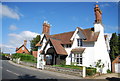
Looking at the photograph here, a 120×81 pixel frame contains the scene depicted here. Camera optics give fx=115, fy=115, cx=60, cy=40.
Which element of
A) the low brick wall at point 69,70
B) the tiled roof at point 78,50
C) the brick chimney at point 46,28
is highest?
the brick chimney at point 46,28

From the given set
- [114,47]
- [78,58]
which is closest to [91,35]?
[78,58]

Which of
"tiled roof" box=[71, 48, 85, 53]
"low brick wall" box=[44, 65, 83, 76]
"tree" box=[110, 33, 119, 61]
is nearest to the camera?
"low brick wall" box=[44, 65, 83, 76]

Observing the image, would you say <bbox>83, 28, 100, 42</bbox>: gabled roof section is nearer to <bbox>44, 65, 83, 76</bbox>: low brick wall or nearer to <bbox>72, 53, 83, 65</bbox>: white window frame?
<bbox>72, 53, 83, 65</bbox>: white window frame

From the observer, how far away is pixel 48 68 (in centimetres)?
2147

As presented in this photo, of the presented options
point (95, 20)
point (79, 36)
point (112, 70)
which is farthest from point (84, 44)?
point (112, 70)

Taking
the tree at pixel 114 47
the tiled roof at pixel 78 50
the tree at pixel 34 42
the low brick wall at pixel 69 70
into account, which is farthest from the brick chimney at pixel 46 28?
the tree at pixel 34 42

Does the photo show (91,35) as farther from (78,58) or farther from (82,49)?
(78,58)

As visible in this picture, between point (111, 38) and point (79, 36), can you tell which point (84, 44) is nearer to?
point (79, 36)

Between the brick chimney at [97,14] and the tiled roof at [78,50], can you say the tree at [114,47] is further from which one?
the tiled roof at [78,50]

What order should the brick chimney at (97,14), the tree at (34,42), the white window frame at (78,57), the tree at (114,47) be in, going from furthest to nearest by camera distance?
the tree at (34,42) < the tree at (114,47) < the brick chimney at (97,14) < the white window frame at (78,57)

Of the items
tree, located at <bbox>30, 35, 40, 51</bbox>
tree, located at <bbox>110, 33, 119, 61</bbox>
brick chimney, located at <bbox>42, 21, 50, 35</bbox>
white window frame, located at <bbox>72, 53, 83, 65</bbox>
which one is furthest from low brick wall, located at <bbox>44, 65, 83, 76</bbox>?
tree, located at <bbox>30, 35, 40, 51</bbox>

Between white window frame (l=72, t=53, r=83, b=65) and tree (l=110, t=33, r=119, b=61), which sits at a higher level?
tree (l=110, t=33, r=119, b=61)

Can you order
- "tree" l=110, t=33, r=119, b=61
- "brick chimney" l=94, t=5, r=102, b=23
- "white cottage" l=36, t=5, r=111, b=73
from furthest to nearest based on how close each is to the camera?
"tree" l=110, t=33, r=119, b=61 < "brick chimney" l=94, t=5, r=102, b=23 < "white cottage" l=36, t=5, r=111, b=73

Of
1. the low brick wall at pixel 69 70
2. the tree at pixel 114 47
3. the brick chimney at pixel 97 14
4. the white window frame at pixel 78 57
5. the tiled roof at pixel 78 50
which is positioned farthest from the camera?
the tree at pixel 114 47
